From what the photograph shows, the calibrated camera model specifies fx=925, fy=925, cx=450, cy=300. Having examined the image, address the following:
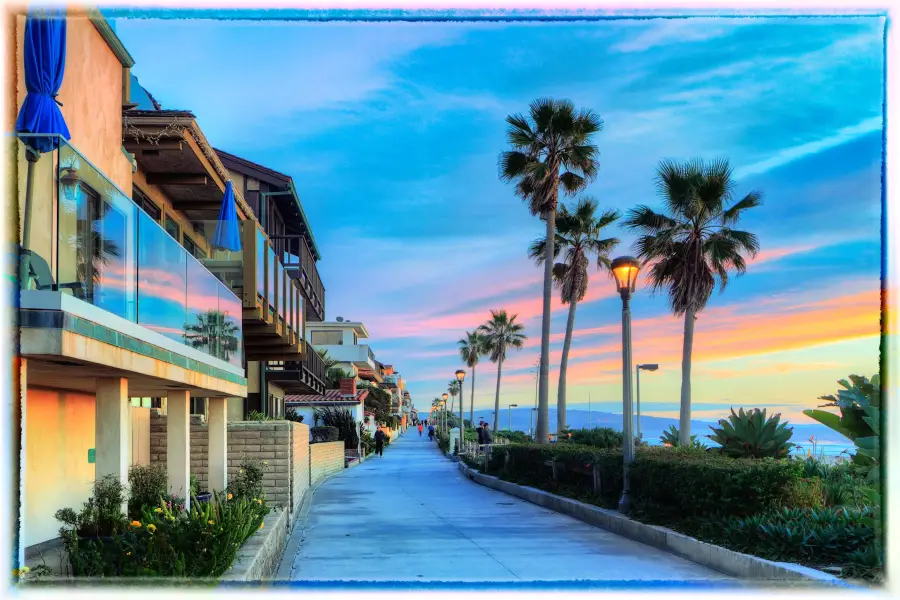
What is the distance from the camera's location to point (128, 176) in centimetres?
1520

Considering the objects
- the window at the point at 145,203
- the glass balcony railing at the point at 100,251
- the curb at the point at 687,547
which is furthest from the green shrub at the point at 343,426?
the glass balcony railing at the point at 100,251

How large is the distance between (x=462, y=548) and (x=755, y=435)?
5015 millimetres

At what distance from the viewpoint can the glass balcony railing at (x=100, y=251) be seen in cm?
686

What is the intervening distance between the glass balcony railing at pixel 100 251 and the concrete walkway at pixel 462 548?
3.34 metres

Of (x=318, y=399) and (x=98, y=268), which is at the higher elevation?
(x=98, y=268)

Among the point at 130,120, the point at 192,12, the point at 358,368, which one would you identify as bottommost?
the point at 358,368

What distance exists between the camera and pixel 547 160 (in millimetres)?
32281

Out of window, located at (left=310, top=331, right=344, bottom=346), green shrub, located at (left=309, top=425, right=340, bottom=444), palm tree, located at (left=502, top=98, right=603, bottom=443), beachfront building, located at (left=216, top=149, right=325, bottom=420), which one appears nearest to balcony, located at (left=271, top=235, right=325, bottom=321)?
beachfront building, located at (left=216, top=149, right=325, bottom=420)

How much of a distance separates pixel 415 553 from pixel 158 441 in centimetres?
565

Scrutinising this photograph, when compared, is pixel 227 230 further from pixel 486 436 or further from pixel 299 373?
pixel 486 436

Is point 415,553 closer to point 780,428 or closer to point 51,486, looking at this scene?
point 51,486

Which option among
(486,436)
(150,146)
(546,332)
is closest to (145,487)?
(150,146)

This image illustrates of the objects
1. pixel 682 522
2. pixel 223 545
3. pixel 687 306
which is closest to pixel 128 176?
pixel 223 545

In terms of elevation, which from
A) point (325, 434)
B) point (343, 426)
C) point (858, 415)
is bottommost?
point (343, 426)
